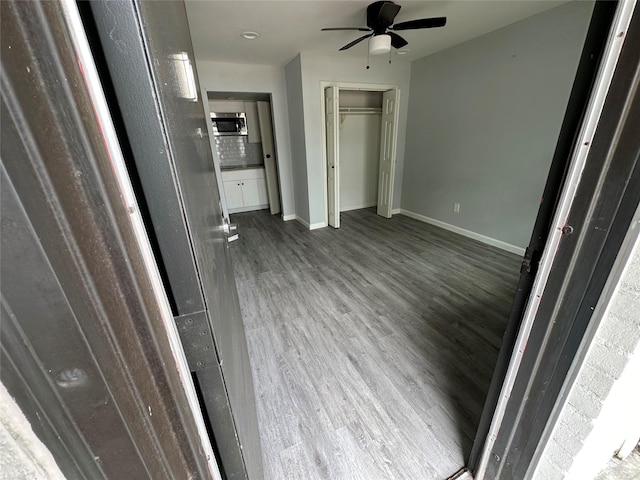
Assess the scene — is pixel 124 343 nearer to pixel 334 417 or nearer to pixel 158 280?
pixel 158 280

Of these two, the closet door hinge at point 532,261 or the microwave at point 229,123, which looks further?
the microwave at point 229,123

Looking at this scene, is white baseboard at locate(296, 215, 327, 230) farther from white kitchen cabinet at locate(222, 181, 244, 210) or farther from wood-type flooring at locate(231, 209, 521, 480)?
white kitchen cabinet at locate(222, 181, 244, 210)

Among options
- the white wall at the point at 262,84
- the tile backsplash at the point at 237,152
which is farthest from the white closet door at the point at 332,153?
the tile backsplash at the point at 237,152

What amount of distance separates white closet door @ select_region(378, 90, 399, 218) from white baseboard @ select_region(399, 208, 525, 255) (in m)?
0.39

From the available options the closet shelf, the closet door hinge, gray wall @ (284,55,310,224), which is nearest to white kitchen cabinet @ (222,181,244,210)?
gray wall @ (284,55,310,224)

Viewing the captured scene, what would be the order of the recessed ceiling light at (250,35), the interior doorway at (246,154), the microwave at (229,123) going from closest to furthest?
the recessed ceiling light at (250,35)
the interior doorway at (246,154)
the microwave at (229,123)

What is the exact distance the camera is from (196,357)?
448 mm

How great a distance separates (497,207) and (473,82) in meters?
1.52

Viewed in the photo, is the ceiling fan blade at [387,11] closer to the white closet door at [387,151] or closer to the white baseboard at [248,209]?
the white closet door at [387,151]

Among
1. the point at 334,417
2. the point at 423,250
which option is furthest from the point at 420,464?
the point at 423,250

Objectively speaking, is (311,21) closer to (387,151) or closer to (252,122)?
(387,151)

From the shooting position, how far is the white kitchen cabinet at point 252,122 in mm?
4715

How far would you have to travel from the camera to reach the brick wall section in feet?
1.96

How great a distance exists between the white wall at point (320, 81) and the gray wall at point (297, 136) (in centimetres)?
9
